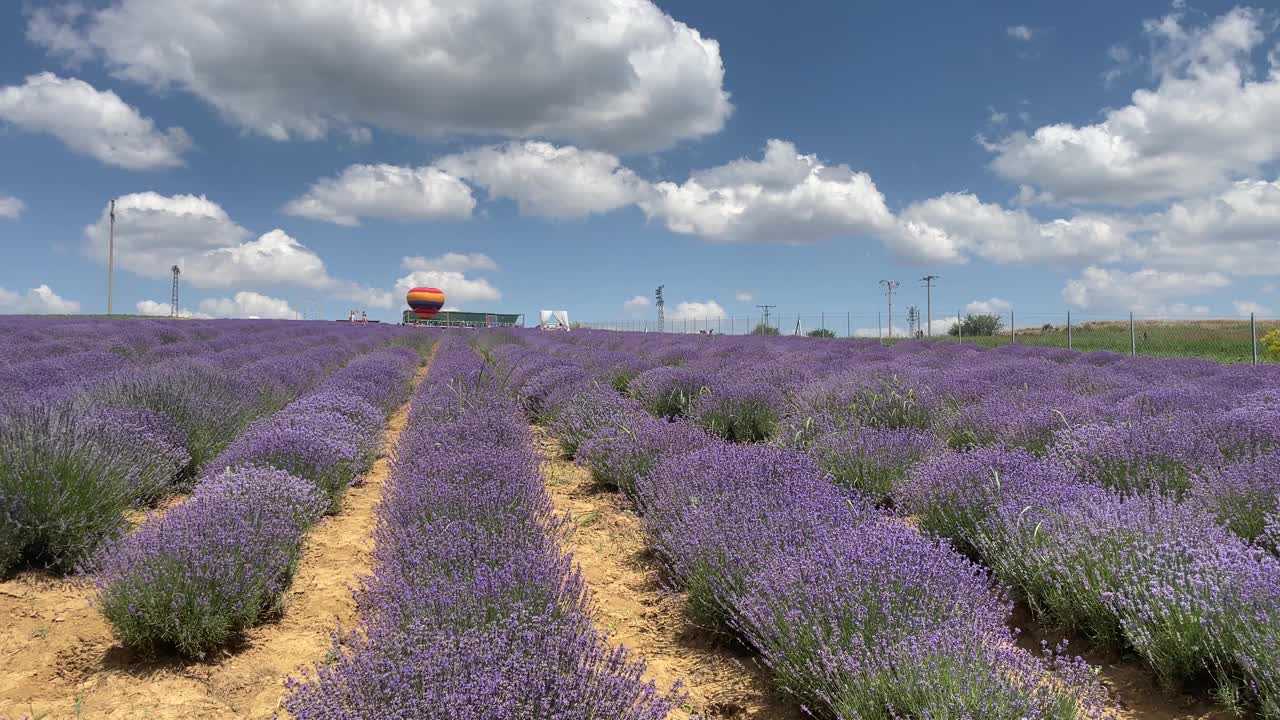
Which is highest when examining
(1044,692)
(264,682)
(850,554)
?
(850,554)

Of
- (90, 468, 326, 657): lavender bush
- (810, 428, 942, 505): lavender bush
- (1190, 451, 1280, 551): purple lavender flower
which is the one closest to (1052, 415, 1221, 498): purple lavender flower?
(1190, 451, 1280, 551): purple lavender flower

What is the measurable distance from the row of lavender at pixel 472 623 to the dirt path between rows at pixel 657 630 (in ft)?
0.56

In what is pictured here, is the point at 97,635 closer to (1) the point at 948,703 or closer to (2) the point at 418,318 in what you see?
(1) the point at 948,703

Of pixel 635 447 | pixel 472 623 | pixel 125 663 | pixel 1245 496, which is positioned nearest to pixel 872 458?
pixel 635 447

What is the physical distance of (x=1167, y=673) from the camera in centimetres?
225

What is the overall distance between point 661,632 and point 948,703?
1348mm

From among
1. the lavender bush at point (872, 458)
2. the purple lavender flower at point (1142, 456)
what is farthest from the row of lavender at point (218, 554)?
the purple lavender flower at point (1142, 456)

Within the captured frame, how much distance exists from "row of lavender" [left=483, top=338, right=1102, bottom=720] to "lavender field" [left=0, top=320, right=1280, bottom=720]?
0.04ft

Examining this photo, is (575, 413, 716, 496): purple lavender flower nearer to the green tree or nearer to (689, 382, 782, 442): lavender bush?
(689, 382, 782, 442): lavender bush

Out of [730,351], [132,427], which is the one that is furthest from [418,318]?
[132,427]

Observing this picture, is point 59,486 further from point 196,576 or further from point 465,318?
point 465,318

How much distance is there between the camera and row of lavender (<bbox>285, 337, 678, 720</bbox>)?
5.33 feet

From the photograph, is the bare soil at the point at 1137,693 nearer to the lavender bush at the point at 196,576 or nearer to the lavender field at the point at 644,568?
the lavender field at the point at 644,568

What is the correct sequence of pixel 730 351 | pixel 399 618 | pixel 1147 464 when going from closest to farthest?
pixel 399 618 → pixel 1147 464 → pixel 730 351
